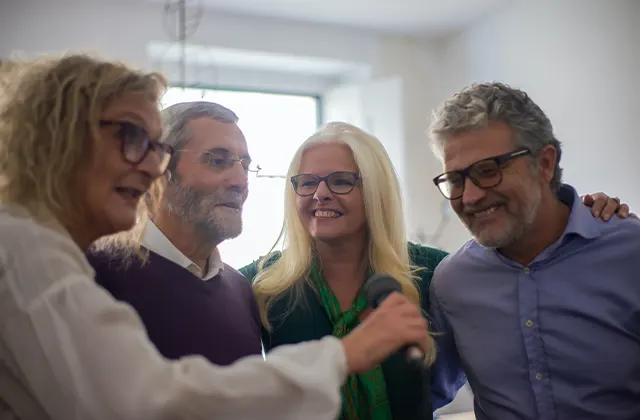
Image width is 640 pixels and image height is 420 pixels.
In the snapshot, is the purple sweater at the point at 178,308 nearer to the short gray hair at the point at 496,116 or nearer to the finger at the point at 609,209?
the short gray hair at the point at 496,116

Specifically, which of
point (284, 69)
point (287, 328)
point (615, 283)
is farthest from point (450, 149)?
point (284, 69)

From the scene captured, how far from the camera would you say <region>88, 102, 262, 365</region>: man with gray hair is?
1212 mm

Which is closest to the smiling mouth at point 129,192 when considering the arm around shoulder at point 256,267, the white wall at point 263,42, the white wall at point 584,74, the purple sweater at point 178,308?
the purple sweater at point 178,308

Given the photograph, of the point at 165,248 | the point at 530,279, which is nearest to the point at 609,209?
the point at 530,279

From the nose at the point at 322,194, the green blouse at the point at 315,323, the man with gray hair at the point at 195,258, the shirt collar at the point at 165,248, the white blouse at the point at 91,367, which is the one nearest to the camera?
the white blouse at the point at 91,367

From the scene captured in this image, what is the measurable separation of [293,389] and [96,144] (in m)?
0.52

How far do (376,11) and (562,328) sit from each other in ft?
5.89

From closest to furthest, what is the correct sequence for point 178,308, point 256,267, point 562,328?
point 178,308, point 562,328, point 256,267

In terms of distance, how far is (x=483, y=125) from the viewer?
4.92 ft

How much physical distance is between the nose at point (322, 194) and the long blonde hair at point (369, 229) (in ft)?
0.39

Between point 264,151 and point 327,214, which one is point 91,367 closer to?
point 327,214

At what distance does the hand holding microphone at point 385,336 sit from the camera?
0.84m

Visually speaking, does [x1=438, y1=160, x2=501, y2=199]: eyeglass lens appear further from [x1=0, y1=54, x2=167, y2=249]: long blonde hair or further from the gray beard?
[x1=0, y1=54, x2=167, y2=249]: long blonde hair

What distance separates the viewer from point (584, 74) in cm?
218
